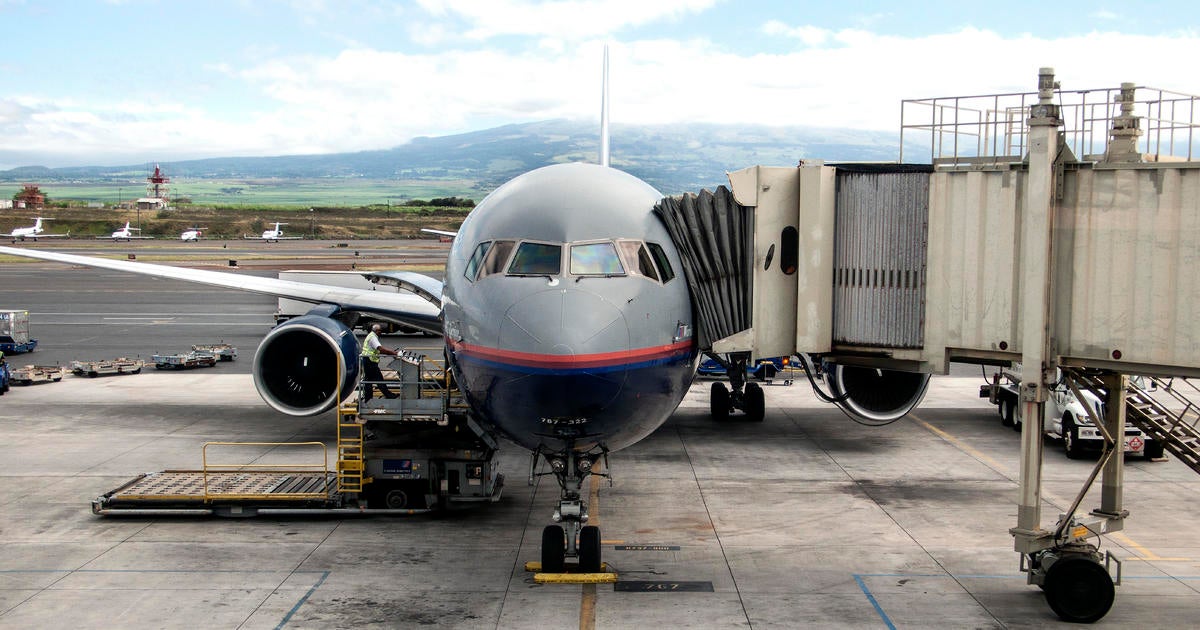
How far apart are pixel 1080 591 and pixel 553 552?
20.4ft

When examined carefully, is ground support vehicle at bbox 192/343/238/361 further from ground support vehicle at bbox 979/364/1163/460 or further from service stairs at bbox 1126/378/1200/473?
service stairs at bbox 1126/378/1200/473

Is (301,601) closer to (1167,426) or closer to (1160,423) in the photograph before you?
(1160,423)

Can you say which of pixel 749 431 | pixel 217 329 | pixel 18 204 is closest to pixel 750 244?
pixel 749 431

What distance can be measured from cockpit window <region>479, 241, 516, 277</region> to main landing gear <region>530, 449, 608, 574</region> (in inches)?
92.7

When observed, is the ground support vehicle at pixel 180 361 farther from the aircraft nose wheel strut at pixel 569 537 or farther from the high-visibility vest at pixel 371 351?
the aircraft nose wheel strut at pixel 569 537

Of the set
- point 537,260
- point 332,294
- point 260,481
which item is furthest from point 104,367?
point 537,260

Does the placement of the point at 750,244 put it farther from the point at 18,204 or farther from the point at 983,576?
the point at 18,204

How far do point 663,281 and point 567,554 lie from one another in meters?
3.83

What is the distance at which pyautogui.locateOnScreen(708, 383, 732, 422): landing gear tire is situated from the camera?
1019 inches

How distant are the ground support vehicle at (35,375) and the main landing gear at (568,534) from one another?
2131 centimetres

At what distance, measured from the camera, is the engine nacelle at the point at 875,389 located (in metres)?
18.5

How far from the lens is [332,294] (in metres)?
25.3

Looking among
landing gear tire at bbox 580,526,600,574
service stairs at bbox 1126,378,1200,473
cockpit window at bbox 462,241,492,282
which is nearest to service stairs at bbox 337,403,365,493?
landing gear tire at bbox 580,526,600,574

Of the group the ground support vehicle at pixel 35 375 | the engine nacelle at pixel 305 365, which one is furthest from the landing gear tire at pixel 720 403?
the ground support vehicle at pixel 35 375
